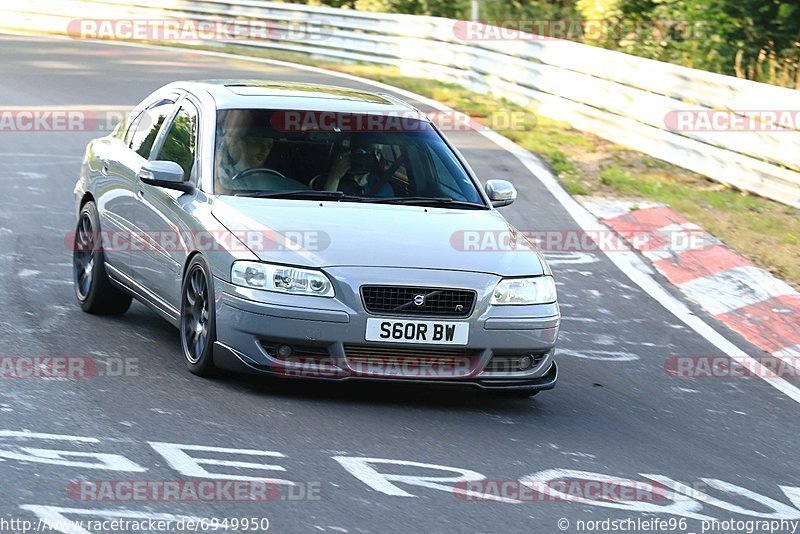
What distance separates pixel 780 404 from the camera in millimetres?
8711

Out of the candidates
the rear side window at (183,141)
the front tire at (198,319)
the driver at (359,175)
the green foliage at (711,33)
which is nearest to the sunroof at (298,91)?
the rear side window at (183,141)

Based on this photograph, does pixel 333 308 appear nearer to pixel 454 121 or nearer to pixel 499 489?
pixel 499 489

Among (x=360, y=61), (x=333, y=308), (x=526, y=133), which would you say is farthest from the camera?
(x=360, y=61)

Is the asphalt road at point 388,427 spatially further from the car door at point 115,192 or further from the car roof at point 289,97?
the car roof at point 289,97

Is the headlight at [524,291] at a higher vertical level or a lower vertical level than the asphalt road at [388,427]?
higher

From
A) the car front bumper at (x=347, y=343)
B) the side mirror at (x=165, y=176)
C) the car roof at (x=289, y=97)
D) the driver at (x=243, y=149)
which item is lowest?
the car front bumper at (x=347, y=343)

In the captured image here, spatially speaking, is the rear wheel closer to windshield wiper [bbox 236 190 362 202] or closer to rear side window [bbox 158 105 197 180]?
rear side window [bbox 158 105 197 180]

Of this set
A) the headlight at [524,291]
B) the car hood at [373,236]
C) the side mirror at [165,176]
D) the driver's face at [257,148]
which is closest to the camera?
the car hood at [373,236]

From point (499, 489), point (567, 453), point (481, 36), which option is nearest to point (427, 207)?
point (567, 453)

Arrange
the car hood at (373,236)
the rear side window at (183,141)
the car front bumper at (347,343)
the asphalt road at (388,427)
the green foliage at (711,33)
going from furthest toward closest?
the green foliage at (711,33), the rear side window at (183,141), the car hood at (373,236), the car front bumper at (347,343), the asphalt road at (388,427)

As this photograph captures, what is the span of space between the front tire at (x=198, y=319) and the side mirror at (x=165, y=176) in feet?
1.69

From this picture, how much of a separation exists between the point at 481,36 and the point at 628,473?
15668 mm

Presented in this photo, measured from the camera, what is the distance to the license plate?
737cm

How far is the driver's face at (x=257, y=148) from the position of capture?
8453 millimetres
